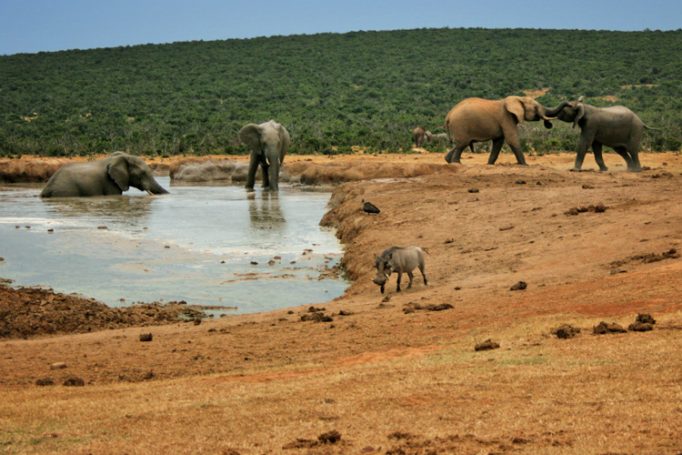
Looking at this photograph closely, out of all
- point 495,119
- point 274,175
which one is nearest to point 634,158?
point 495,119

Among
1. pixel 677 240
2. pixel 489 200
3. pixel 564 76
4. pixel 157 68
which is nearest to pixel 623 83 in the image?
pixel 564 76

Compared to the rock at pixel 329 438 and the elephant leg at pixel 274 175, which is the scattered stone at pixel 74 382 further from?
the elephant leg at pixel 274 175

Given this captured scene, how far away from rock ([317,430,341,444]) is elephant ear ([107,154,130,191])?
2576cm

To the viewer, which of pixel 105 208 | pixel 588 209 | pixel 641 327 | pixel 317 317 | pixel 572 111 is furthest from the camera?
pixel 105 208

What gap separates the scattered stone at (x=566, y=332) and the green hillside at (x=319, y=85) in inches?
1135

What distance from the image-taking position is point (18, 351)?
36.3 ft

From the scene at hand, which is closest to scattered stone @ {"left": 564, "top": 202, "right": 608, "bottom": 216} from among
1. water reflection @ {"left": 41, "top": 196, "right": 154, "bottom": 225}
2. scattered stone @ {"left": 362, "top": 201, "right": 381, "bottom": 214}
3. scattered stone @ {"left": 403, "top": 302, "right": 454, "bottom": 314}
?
scattered stone @ {"left": 362, "top": 201, "right": 381, "bottom": 214}

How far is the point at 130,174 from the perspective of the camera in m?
32.3

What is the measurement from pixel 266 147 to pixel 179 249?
12.7 metres

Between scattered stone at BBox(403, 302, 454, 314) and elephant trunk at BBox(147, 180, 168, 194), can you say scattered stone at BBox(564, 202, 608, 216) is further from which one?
elephant trunk at BBox(147, 180, 168, 194)

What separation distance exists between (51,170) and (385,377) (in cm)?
3247

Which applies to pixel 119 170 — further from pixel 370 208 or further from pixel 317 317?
pixel 317 317

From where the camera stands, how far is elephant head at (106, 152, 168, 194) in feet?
104

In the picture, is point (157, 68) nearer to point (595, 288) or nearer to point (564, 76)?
point (564, 76)
